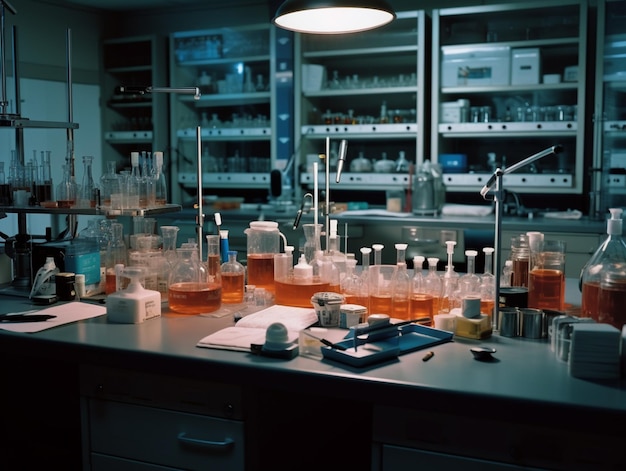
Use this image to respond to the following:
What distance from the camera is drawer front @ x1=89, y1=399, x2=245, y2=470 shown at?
160 cm

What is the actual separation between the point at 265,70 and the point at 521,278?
373 centimetres

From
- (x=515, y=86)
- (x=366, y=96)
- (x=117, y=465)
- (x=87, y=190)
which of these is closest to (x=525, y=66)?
(x=515, y=86)

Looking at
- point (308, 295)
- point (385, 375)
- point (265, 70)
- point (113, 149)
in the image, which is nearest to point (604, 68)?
point (265, 70)

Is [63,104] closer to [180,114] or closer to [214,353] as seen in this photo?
[180,114]

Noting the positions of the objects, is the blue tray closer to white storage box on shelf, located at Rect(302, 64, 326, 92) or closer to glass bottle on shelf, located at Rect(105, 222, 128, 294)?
glass bottle on shelf, located at Rect(105, 222, 128, 294)

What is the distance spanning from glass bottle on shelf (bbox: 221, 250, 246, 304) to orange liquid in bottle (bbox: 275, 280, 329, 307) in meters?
0.16

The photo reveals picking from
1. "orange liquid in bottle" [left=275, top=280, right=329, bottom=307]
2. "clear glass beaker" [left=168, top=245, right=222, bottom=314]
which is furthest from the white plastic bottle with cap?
"clear glass beaker" [left=168, top=245, right=222, bottom=314]

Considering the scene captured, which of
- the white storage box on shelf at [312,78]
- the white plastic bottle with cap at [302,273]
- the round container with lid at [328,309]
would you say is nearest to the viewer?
the round container with lid at [328,309]

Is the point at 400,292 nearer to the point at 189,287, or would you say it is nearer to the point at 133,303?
the point at 189,287

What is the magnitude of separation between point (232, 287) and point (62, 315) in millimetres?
520

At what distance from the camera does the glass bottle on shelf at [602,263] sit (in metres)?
1.73

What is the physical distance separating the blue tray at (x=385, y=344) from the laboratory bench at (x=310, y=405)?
20 mm

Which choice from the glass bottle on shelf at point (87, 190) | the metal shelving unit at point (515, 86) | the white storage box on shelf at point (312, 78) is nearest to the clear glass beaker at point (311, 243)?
the glass bottle on shelf at point (87, 190)

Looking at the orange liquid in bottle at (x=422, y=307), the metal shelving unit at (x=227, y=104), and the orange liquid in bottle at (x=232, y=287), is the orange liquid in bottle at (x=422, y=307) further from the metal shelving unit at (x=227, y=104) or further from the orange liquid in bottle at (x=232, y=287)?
the metal shelving unit at (x=227, y=104)
